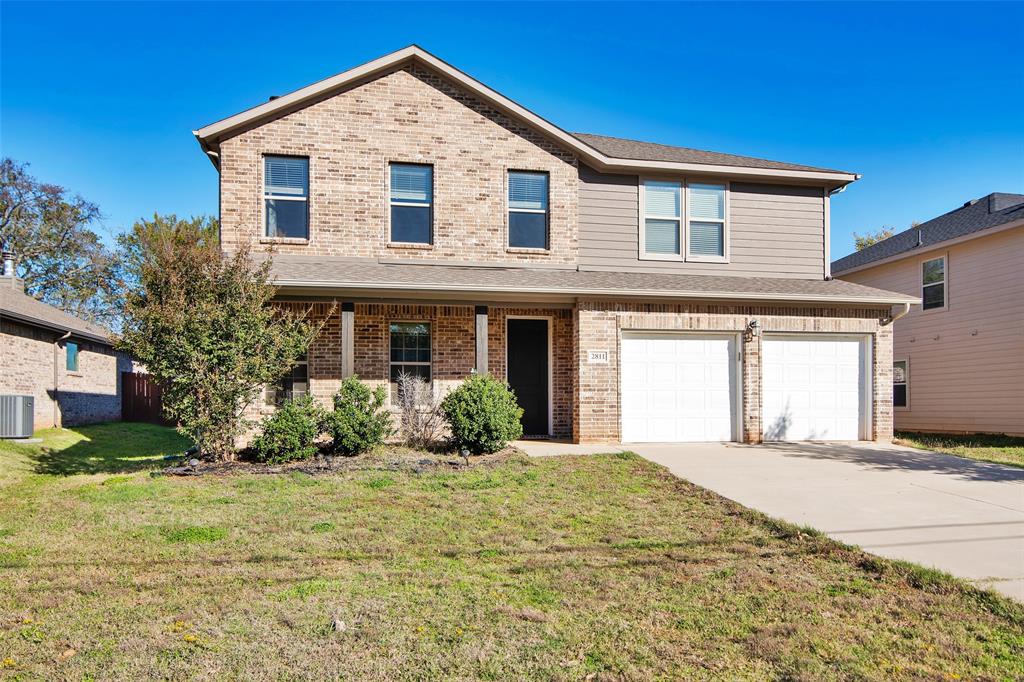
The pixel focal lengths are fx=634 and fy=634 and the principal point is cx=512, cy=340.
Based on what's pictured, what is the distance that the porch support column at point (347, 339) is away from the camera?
10.8 meters

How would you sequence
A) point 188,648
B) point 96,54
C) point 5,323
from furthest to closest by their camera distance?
point 96,54 < point 5,323 < point 188,648

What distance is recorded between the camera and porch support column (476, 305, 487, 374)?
36.1ft

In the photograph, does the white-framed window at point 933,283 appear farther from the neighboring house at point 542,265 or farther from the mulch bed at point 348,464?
the mulch bed at point 348,464

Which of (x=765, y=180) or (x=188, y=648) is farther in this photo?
(x=765, y=180)

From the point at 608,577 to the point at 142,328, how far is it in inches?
299

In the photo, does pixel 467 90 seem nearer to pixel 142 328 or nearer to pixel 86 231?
pixel 142 328

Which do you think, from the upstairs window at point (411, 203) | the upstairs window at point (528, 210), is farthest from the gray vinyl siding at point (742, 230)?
the upstairs window at point (411, 203)

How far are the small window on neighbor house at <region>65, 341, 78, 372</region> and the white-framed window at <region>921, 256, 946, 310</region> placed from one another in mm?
23366

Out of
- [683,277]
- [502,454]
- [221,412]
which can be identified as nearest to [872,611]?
[502,454]

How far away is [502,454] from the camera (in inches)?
397

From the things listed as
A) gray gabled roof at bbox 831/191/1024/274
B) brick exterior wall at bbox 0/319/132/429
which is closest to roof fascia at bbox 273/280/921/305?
gray gabled roof at bbox 831/191/1024/274

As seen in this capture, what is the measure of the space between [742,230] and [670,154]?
2.31 m

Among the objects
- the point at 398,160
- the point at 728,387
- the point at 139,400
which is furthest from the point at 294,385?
the point at 139,400

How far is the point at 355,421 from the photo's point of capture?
989 centimetres
